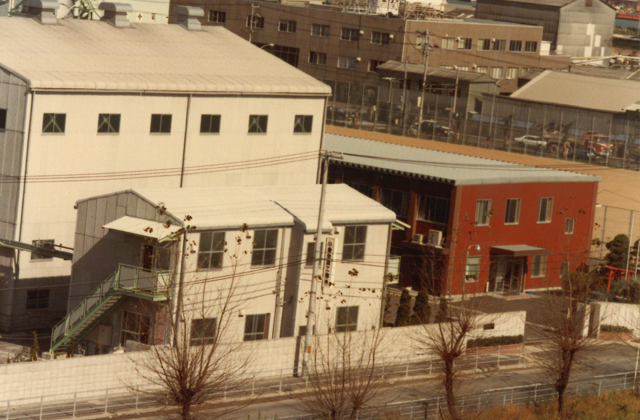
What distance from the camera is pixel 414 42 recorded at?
92.6m

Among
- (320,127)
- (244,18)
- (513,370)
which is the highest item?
(244,18)

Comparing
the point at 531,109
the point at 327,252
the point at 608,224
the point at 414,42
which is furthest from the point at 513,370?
the point at 414,42

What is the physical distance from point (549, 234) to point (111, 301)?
24.6 m

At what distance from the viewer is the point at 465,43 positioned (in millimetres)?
97500

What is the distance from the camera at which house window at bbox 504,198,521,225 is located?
5297 cm

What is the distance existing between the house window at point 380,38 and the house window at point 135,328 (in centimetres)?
5816

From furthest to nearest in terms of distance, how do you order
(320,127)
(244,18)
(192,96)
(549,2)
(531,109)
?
1. (549,2)
2. (244,18)
3. (531,109)
4. (320,127)
5. (192,96)

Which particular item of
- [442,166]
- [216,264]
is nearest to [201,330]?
[216,264]

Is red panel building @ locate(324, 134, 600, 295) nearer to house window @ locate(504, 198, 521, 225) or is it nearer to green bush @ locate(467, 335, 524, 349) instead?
house window @ locate(504, 198, 521, 225)

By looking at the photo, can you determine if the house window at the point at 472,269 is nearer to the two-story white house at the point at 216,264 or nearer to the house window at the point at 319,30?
the two-story white house at the point at 216,264

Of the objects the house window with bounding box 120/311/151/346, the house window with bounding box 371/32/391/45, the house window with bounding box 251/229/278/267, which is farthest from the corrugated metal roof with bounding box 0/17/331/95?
the house window with bounding box 371/32/391/45

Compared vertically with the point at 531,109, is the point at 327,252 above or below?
below

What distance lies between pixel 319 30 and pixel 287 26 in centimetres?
331

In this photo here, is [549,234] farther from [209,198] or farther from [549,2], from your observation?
[549,2]
